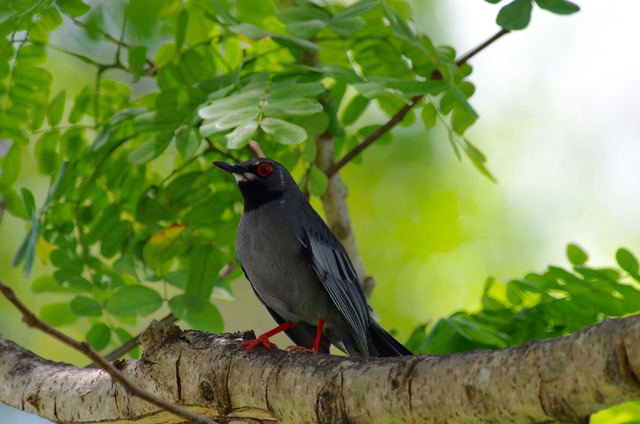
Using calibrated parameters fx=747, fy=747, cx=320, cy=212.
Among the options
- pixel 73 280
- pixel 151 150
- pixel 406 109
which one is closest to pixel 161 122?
pixel 151 150

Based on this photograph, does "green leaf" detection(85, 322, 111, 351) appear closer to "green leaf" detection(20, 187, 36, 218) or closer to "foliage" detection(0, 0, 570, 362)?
"foliage" detection(0, 0, 570, 362)

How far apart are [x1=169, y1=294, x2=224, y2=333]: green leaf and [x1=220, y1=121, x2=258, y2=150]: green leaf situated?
4.22ft

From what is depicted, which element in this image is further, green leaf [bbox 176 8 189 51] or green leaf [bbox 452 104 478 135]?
green leaf [bbox 176 8 189 51]

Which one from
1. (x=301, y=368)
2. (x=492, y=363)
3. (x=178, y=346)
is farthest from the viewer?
(x=178, y=346)

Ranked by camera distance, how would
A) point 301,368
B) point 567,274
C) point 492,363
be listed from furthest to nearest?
point 567,274 → point 301,368 → point 492,363

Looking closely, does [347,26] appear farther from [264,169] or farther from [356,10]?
[264,169]

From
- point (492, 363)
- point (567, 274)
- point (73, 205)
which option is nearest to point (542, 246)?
point (567, 274)

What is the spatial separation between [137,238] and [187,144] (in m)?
1.24

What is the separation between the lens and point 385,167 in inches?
368

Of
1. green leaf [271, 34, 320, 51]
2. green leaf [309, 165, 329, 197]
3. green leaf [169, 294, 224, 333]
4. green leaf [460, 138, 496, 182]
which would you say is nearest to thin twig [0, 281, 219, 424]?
green leaf [169, 294, 224, 333]

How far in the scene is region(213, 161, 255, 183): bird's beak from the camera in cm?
493

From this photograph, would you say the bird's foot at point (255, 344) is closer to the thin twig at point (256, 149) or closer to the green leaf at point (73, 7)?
the thin twig at point (256, 149)

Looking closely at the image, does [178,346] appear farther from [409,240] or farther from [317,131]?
[409,240]

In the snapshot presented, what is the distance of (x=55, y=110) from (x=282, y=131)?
7.09ft
